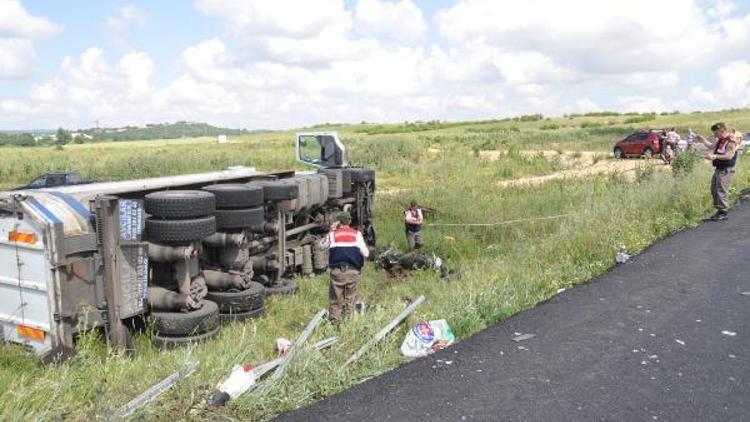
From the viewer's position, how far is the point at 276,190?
30.7ft

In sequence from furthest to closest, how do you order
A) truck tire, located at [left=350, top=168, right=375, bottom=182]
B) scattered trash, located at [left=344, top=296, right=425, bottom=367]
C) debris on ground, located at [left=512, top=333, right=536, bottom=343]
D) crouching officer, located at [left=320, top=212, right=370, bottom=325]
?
truck tire, located at [left=350, top=168, right=375, bottom=182]
crouching officer, located at [left=320, top=212, right=370, bottom=325]
debris on ground, located at [left=512, top=333, right=536, bottom=343]
scattered trash, located at [left=344, top=296, right=425, bottom=367]

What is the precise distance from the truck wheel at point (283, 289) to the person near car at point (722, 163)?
7.31m

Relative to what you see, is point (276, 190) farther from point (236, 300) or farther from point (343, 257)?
point (343, 257)

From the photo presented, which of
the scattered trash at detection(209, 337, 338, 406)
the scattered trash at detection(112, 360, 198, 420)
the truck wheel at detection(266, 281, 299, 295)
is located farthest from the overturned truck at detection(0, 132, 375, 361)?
the scattered trash at detection(209, 337, 338, 406)

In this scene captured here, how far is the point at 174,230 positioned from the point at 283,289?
9.84 ft

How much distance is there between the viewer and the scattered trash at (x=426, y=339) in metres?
5.52

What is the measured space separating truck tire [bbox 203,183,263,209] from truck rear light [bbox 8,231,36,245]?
7.29 feet

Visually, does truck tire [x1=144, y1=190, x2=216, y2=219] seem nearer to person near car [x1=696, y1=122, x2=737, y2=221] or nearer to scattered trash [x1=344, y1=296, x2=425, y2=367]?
scattered trash [x1=344, y1=296, x2=425, y2=367]

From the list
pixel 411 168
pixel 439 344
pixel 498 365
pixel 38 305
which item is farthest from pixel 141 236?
pixel 411 168

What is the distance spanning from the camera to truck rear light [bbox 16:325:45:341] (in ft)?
20.9

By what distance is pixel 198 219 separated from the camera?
7.03 m

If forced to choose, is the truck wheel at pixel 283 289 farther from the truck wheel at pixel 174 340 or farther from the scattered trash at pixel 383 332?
the scattered trash at pixel 383 332

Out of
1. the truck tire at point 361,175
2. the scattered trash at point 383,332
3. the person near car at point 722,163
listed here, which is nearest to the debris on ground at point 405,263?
the truck tire at point 361,175

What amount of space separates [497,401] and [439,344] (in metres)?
1.22
